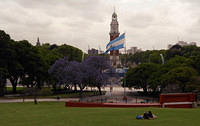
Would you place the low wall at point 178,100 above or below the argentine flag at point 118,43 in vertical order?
below

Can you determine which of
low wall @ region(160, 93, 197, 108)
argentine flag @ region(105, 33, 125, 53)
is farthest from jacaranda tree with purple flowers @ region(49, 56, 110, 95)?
low wall @ region(160, 93, 197, 108)

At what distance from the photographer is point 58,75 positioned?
57.0 meters

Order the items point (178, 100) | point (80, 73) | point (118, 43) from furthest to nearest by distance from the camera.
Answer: point (80, 73), point (118, 43), point (178, 100)

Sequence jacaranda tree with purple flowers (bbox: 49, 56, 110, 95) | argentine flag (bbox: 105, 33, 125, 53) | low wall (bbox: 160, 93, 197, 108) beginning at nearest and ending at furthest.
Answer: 1. low wall (bbox: 160, 93, 197, 108)
2. argentine flag (bbox: 105, 33, 125, 53)
3. jacaranda tree with purple flowers (bbox: 49, 56, 110, 95)

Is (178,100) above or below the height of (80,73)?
below

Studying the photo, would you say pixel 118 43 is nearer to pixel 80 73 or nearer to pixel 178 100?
pixel 80 73

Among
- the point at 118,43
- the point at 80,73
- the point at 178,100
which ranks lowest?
the point at 178,100

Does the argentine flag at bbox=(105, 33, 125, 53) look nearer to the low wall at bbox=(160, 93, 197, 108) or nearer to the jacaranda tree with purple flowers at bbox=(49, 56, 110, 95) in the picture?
the jacaranda tree with purple flowers at bbox=(49, 56, 110, 95)

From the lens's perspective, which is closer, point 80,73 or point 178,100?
point 178,100

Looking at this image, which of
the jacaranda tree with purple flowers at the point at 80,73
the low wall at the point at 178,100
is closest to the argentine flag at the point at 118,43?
the jacaranda tree with purple flowers at the point at 80,73

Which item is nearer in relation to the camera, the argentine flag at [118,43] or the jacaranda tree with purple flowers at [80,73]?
the argentine flag at [118,43]

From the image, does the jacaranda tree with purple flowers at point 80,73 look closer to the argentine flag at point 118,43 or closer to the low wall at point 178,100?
the argentine flag at point 118,43

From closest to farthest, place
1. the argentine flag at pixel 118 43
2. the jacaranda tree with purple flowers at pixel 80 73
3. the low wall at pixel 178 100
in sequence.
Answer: the low wall at pixel 178 100 → the argentine flag at pixel 118 43 → the jacaranda tree with purple flowers at pixel 80 73

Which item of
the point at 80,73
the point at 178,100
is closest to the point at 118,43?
the point at 80,73
